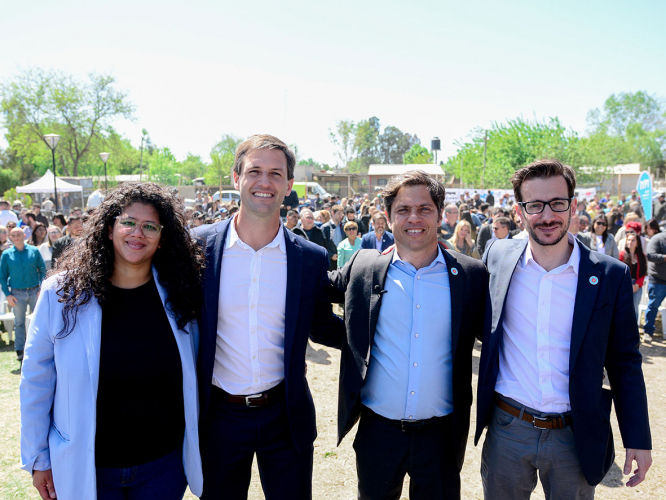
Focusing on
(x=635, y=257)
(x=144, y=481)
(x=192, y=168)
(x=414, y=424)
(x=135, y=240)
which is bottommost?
(x=144, y=481)

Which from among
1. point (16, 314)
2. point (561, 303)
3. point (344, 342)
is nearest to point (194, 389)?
point (344, 342)

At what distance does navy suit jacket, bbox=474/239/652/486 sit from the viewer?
219 cm

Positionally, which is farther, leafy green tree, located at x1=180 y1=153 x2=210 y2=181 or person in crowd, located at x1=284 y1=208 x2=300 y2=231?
leafy green tree, located at x1=180 y1=153 x2=210 y2=181

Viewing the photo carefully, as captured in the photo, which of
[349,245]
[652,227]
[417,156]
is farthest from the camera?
[417,156]

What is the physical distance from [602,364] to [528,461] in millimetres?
633

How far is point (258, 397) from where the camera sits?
237cm

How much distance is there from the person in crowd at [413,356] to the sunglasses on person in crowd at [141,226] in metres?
1.09

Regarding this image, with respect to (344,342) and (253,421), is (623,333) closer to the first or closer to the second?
(344,342)

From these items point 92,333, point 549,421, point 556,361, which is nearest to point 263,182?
point 92,333

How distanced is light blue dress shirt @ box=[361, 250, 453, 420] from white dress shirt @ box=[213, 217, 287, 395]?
0.55 meters

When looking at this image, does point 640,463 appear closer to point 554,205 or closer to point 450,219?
point 554,205

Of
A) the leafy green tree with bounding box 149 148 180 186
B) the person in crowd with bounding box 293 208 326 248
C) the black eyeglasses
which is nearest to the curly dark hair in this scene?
the black eyeglasses

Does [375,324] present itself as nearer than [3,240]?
Yes

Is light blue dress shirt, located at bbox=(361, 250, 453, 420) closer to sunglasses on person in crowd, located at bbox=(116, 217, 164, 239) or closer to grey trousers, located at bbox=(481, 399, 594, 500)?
grey trousers, located at bbox=(481, 399, 594, 500)
